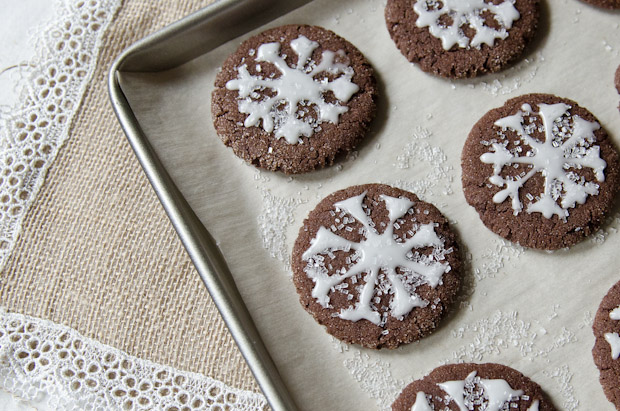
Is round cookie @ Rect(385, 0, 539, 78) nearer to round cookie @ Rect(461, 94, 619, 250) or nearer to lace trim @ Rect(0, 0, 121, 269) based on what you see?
round cookie @ Rect(461, 94, 619, 250)

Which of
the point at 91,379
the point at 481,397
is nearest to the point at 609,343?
the point at 481,397

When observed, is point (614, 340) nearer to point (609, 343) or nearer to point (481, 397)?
point (609, 343)

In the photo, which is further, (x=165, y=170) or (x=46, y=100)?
(x=46, y=100)

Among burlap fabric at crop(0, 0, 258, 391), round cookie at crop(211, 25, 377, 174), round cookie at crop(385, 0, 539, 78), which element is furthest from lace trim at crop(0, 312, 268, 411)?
round cookie at crop(385, 0, 539, 78)

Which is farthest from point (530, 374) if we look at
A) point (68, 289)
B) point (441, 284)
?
point (68, 289)

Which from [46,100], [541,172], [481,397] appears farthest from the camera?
[46,100]

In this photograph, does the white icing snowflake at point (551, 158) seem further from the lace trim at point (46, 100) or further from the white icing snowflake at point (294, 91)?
the lace trim at point (46, 100)

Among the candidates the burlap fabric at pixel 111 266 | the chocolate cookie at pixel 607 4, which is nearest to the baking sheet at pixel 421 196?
the chocolate cookie at pixel 607 4
